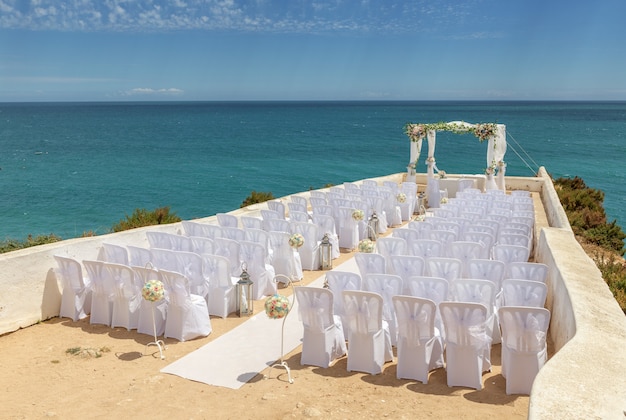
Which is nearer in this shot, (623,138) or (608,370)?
(608,370)

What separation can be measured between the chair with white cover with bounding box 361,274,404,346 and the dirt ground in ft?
2.10

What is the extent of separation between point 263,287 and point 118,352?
2.83 meters

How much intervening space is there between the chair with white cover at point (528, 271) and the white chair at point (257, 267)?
3626 mm

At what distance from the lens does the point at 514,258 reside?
29.6 feet

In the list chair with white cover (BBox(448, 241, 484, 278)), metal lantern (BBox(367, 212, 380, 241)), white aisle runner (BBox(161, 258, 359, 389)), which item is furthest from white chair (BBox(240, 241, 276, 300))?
metal lantern (BBox(367, 212, 380, 241))

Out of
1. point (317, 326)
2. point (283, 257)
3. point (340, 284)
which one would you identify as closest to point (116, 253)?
point (283, 257)

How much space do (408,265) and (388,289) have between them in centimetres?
102

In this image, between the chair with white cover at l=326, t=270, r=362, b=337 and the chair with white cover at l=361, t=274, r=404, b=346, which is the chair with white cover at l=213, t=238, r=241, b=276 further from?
the chair with white cover at l=361, t=274, r=404, b=346

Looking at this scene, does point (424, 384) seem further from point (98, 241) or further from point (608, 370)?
point (98, 241)

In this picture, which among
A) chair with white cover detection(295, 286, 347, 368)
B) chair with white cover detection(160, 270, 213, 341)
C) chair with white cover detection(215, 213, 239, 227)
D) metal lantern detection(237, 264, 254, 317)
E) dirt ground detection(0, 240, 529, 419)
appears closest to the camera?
dirt ground detection(0, 240, 529, 419)

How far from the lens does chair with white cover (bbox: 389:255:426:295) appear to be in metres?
7.91

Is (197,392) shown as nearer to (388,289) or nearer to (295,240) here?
(388,289)

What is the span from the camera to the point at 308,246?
11.2 meters

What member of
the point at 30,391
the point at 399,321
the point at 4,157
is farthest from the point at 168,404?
the point at 4,157
